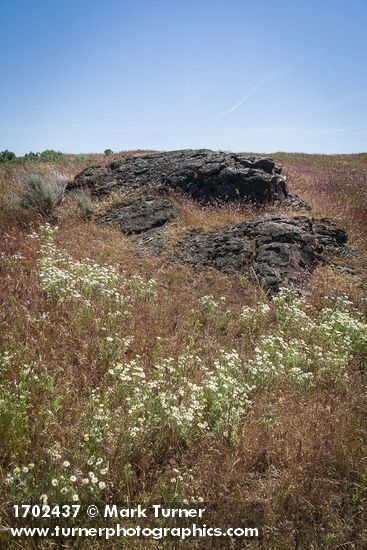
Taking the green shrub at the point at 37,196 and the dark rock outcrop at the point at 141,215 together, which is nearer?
the dark rock outcrop at the point at 141,215

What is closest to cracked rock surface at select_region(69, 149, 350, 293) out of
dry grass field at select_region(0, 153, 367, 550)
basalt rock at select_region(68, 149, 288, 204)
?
basalt rock at select_region(68, 149, 288, 204)

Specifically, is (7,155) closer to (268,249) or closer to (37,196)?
(37,196)

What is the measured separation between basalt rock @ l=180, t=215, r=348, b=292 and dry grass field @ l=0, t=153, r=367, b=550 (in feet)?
3.46

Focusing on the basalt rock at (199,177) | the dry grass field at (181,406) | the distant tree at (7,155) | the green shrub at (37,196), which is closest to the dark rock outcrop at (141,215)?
the basalt rock at (199,177)

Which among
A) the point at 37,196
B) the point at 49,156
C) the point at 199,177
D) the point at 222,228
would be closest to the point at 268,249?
the point at 222,228

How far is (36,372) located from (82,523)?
6.08 feet

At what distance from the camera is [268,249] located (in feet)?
29.5

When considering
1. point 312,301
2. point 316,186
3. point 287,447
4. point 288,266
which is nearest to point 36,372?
point 287,447

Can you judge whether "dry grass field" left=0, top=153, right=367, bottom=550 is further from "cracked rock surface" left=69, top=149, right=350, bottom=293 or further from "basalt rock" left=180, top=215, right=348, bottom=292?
"cracked rock surface" left=69, top=149, right=350, bottom=293

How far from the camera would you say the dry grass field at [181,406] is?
293 cm

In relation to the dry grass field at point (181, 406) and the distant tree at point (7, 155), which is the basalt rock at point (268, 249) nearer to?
the dry grass field at point (181, 406)

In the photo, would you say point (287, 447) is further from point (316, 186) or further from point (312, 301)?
point (316, 186)

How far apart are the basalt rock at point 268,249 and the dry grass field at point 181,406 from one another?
1.05 m

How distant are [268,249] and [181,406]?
243 inches
